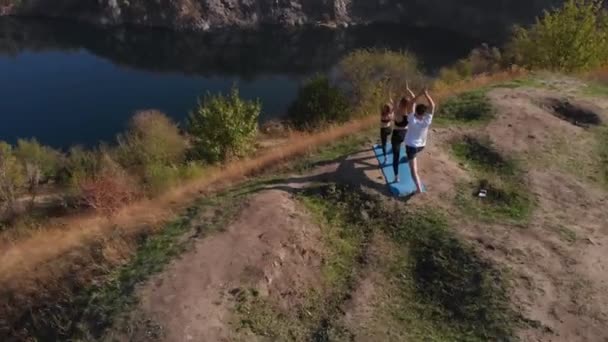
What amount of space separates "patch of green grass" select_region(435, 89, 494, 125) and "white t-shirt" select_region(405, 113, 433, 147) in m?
5.56

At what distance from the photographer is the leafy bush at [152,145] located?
44562mm

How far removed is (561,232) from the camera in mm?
16156

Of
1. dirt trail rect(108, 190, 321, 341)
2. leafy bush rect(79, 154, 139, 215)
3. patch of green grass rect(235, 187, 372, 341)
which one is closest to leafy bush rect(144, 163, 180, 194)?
leafy bush rect(79, 154, 139, 215)

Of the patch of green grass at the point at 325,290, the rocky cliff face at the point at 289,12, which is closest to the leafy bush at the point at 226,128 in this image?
the patch of green grass at the point at 325,290

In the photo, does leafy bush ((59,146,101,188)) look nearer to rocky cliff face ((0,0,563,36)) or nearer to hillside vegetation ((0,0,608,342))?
hillside vegetation ((0,0,608,342))

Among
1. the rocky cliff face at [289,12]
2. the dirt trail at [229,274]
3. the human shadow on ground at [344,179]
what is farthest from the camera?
the rocky cliff face at [289,12]

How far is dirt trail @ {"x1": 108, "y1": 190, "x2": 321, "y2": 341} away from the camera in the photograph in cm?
1351

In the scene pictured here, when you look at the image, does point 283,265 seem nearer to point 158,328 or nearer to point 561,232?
point 158,328

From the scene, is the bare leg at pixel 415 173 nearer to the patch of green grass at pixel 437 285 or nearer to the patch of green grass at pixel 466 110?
the patch of green grass at pixel 437 285

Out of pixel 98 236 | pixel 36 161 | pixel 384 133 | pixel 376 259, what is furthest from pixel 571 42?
pixel 36 161

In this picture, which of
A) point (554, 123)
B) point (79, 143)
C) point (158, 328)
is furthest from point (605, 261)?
point (79, 143)

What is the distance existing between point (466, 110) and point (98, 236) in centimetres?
1350

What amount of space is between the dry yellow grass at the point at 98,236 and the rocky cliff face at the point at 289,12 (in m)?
84.4

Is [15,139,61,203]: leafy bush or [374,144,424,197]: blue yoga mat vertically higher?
[374,144,424,197]: blue yoga mat
